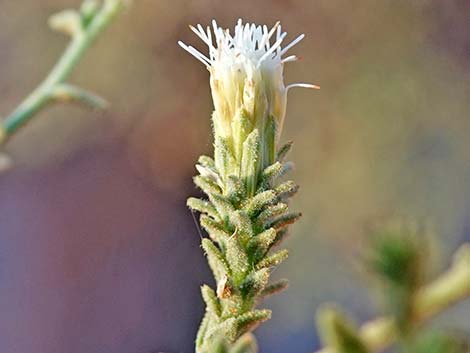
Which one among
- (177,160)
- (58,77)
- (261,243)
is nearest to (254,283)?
(261,243)

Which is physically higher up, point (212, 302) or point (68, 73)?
point (68, 73)

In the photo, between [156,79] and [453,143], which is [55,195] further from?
[453,143]

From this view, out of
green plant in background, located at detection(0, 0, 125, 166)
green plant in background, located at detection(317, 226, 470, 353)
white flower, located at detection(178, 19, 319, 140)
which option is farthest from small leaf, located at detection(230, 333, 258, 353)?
→ green plant in background, located at detection(0, 0, 125, 166)

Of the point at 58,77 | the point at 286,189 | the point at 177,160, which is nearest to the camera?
the point at 286,189

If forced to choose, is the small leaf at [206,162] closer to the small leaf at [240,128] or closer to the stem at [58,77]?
the small leaf at [240,128]

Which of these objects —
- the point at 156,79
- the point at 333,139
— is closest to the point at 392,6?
the point at 333,139

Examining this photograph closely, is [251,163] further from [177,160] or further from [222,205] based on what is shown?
[177,160]
